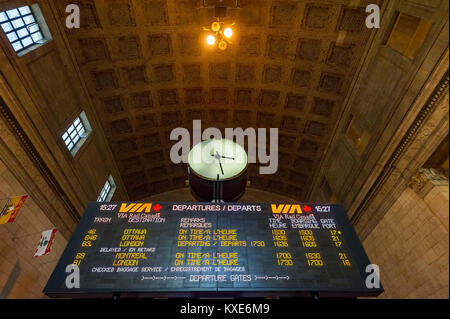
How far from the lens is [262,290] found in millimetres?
6105

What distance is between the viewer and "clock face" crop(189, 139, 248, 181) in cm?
1030

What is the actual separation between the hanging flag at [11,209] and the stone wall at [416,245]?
12.8 meters

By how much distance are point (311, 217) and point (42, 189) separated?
32.4 ft

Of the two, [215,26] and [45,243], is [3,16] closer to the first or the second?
[215,26]

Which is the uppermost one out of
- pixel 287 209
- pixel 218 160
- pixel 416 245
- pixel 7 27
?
pixel 7 27

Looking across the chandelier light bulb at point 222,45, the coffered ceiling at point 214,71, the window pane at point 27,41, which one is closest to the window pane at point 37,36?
the window pane at point 27,41

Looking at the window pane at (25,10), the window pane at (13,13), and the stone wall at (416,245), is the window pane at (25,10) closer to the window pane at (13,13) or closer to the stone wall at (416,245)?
the window pane at (13,13)

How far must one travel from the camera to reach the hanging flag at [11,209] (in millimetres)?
8352

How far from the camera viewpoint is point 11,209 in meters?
8.64

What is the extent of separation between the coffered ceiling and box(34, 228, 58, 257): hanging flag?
22.2ft

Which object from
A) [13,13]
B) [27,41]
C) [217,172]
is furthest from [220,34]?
[13,13]

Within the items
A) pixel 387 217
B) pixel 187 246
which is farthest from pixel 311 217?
pixel 387 217

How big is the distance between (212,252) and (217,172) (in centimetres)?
396
